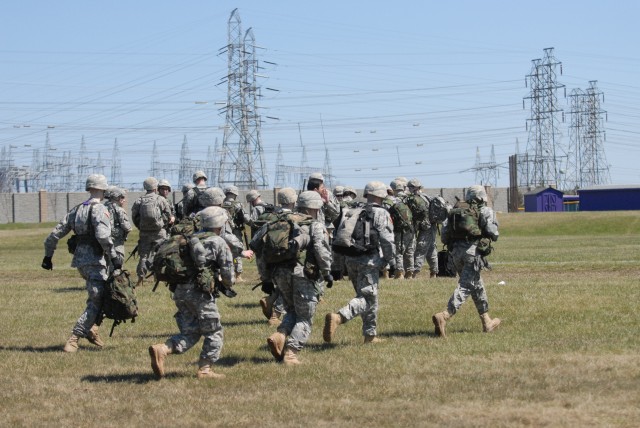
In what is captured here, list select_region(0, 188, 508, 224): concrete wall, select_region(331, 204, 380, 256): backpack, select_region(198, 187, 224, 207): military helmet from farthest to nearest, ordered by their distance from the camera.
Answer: select_region(0, 188, 508, 224): concrete wall
select_region(331, 204, 380, 256): backpack
select_region(198, 187, 224, 207): military helmet

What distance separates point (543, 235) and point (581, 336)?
129ft

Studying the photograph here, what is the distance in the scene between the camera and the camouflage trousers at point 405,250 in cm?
2170

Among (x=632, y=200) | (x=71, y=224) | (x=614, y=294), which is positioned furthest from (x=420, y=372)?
(x=632, y=200)

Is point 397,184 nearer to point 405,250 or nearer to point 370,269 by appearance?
point 405,250

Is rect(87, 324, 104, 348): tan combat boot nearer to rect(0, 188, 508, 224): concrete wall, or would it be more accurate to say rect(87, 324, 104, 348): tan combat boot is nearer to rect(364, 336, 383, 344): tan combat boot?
rect(364, 336, 383, 344): tan combat boot

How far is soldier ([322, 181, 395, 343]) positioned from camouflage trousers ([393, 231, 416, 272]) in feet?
29.8

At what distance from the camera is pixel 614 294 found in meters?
16.9

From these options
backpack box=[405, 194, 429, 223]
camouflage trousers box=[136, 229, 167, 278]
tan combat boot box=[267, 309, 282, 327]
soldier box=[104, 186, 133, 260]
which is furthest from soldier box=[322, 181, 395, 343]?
backpack box=[405, 194, 429, 223]

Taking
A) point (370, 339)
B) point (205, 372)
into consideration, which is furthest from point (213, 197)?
point (370, 339)

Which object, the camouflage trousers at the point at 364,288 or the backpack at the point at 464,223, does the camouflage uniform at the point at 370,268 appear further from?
the backpack at the point at 464,223

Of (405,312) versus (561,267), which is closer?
(405,312)

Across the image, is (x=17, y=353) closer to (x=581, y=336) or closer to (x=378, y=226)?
(x=378, y=226)

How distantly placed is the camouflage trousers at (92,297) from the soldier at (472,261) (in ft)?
13.7

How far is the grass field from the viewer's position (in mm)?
8867
